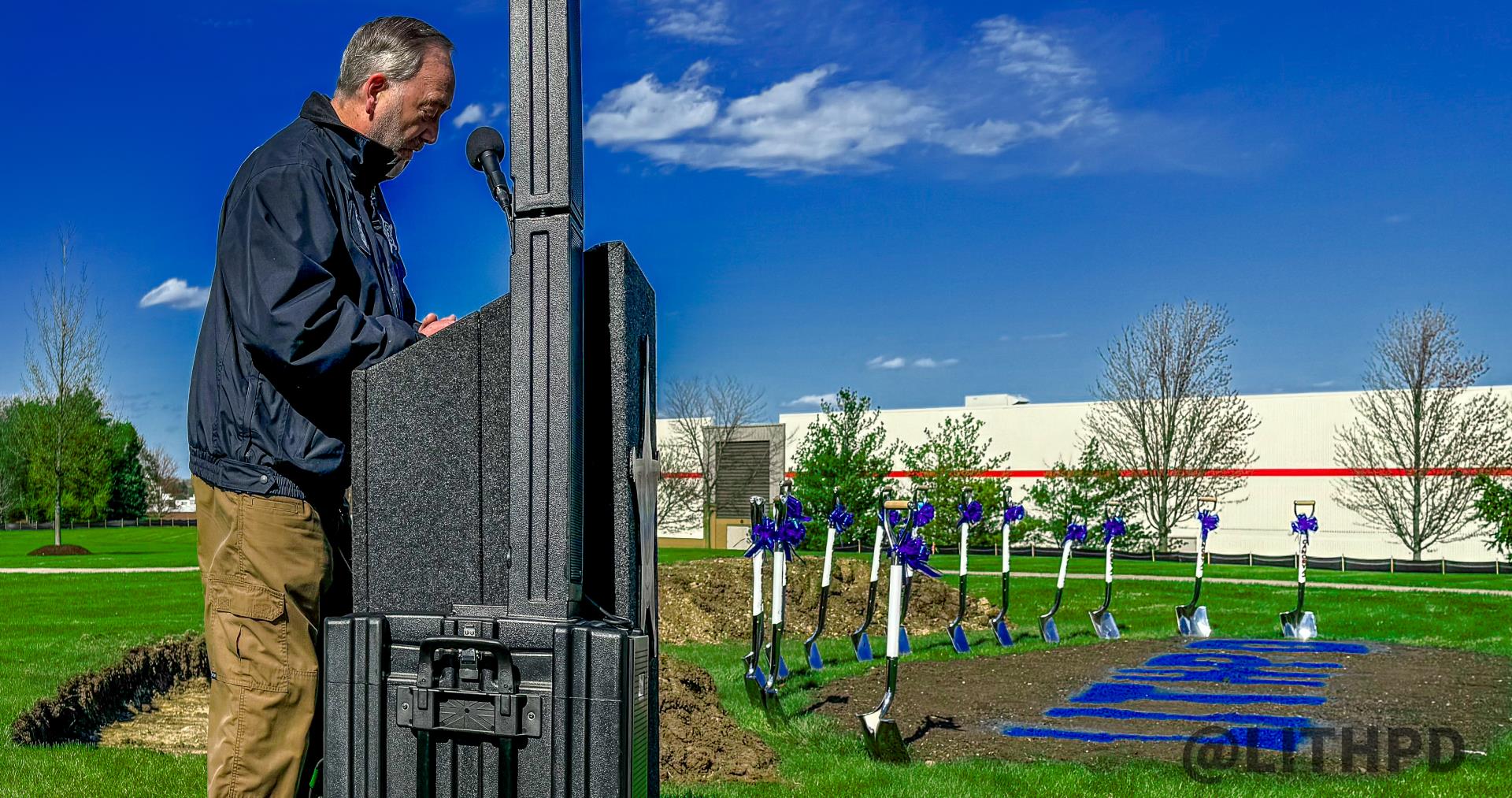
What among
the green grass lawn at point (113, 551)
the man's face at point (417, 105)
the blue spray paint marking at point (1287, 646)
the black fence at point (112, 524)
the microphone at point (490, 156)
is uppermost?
the man's face at point (417, 105)

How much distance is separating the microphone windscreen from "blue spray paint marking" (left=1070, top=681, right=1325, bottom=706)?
20.5ft

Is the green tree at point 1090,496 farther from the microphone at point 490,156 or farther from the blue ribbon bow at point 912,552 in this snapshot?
the microphone at point 490,156

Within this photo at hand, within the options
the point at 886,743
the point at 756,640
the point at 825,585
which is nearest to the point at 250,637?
the point at 886,743

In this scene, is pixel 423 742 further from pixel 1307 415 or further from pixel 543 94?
pixel 1307 415

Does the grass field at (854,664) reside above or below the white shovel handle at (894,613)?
below

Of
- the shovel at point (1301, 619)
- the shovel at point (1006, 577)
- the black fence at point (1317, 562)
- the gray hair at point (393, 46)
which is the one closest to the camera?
the gray hair at point (393, 46)

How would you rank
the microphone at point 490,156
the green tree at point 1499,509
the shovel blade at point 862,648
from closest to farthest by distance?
the microphone at point 490,156 < the shovel blade at point 862,648 < the green tree at point 1499,509

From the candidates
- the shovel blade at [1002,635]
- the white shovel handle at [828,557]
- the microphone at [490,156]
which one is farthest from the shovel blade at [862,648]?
the microphone at [490,156]

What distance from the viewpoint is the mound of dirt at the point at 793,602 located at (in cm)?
1098

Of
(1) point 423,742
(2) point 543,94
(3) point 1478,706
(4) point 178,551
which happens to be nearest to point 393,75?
(2) point 543,94

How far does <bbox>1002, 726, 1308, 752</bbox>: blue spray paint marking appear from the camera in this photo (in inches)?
231

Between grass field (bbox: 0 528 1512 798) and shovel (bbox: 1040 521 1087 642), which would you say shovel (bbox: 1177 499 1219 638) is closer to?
grass field (bbox: 0 528 1512 798)

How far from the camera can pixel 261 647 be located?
2.16 metres

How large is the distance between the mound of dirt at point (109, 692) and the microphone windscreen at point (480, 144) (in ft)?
15.8
